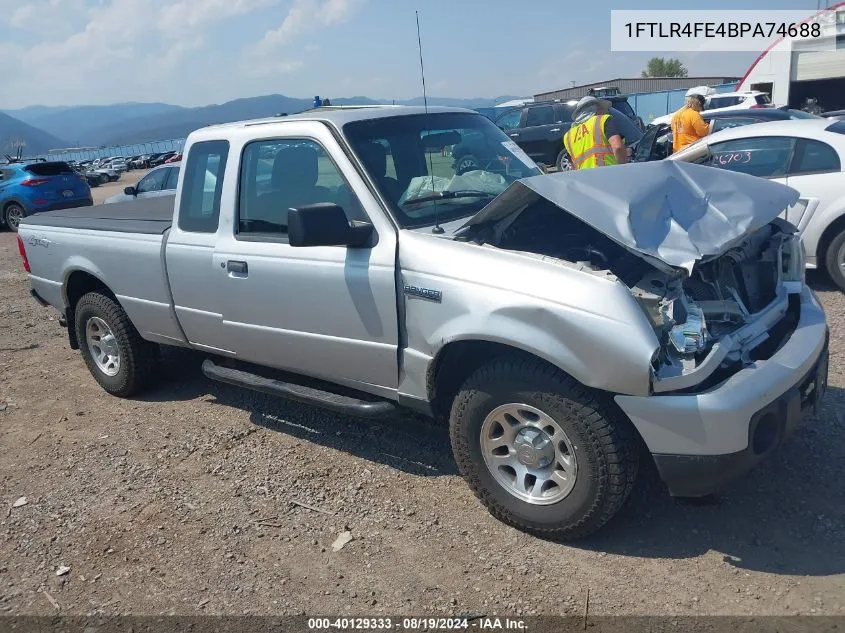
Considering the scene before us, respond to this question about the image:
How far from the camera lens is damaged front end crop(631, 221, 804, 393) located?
2.82m

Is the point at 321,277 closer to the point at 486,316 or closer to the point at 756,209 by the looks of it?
the point at 486,316

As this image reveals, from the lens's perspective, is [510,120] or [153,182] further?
[510,120]

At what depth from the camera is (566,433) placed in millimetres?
3033

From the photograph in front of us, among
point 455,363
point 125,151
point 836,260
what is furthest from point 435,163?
point 125,151

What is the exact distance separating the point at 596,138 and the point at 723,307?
13.9ft

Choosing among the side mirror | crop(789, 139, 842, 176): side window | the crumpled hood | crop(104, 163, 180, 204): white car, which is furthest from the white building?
the side mirror

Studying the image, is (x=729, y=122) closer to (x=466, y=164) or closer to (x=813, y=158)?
(x=813, y=158)

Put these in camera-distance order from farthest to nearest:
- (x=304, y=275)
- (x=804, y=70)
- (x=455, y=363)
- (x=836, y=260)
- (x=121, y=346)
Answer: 1. (x=804, y=70)
2. (x=836, y=260)
3. (x=121, y=346)
4. (x=304, y=275)
5. (x=455, y=363)

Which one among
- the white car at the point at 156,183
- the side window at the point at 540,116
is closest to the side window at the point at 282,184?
the white car at the point at 156,183

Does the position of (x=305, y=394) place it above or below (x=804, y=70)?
below

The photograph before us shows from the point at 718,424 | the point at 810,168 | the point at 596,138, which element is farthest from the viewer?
the point at 596,138

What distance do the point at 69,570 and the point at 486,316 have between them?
93.6 inches

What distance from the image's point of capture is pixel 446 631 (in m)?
2.83

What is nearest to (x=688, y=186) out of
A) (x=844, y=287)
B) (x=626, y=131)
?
(x=844, y=287)
